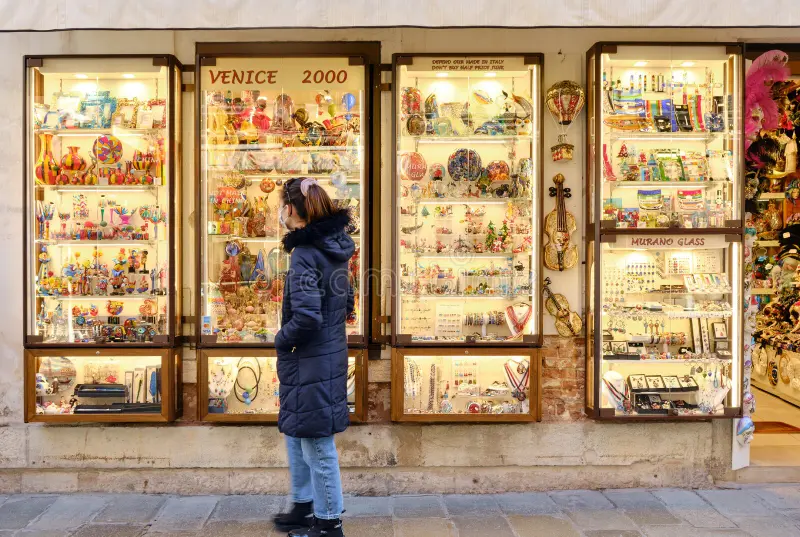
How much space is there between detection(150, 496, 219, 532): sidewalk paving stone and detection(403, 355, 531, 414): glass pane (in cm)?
150

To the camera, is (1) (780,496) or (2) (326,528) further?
(1) (780,496)

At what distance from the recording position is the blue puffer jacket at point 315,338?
3027 millimetres

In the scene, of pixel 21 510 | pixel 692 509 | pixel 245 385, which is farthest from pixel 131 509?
pixel 692 509

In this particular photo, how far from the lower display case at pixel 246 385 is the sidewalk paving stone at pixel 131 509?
2.17ft

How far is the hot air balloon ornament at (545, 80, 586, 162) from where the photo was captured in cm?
414

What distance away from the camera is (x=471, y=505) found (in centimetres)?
397

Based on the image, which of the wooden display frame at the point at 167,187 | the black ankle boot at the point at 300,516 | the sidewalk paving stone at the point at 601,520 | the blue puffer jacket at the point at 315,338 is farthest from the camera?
the wooden display frame at the point at 167,187

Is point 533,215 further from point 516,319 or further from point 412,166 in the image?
point 412,166

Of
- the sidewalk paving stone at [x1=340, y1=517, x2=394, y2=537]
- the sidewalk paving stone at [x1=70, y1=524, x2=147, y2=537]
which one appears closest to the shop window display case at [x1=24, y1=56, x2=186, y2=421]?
the sidewalk paving stone at [x1=70, y1=524, x2=147, y2=537]

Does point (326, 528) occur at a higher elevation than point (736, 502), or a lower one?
higher

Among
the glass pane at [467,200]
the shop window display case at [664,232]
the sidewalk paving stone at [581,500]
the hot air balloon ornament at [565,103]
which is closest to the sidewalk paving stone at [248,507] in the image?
the glass pane at [467,200]

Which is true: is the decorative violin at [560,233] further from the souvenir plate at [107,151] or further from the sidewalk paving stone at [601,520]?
the souvenir plate at [107,151]

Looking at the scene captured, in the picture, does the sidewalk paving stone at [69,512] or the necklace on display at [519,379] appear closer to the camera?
the sidewalk paving stone at [69,512]

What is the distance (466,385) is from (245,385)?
1.61 meters
